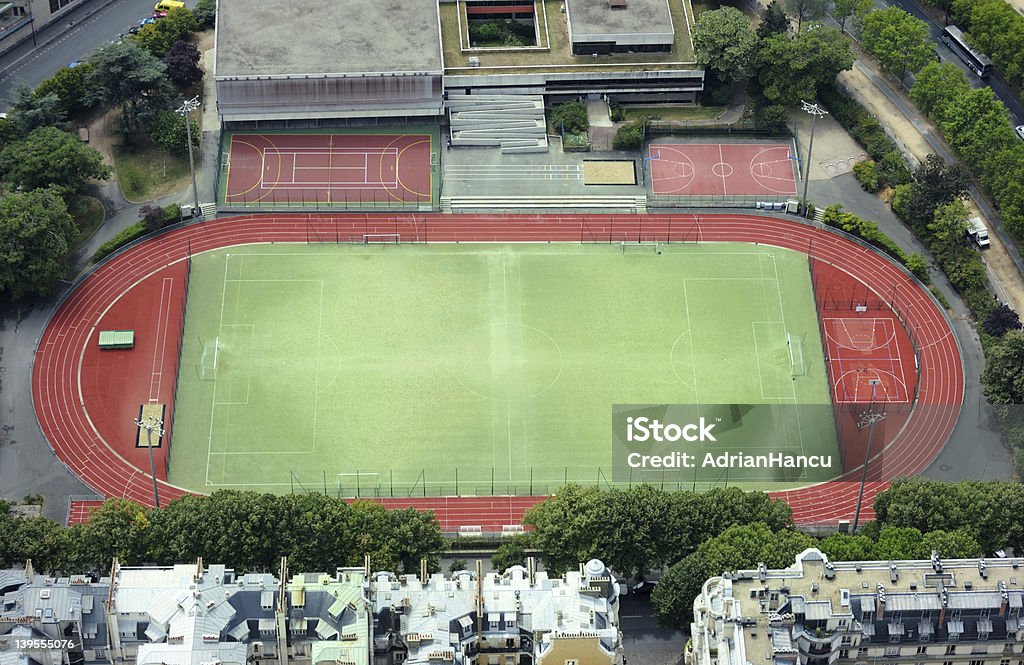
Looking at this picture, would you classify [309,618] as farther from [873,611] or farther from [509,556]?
[873,611]

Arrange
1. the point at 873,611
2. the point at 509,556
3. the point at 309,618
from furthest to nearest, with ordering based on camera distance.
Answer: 1. the point at 509,556
2. the point at 873,611
3. the point at 309,618

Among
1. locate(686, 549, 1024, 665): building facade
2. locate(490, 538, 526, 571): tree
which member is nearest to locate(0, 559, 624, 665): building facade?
locate(686, 549, 1024, 665): building facade

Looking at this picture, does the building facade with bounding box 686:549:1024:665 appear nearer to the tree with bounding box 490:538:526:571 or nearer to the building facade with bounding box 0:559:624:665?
the building facade with bounding box 0:559:624:665

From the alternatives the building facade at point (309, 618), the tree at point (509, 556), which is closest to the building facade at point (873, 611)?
the building facade at point (309, 618)

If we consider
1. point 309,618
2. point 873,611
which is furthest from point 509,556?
point 873,611

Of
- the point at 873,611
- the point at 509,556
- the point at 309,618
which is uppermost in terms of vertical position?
the point at 509,556

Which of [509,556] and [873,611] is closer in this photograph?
[873,611]

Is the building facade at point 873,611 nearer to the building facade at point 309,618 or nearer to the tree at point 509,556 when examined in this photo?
the building facade at point 309,618

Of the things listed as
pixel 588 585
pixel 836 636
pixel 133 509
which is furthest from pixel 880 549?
pixel 133 509
